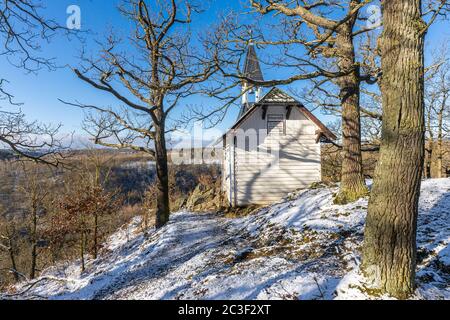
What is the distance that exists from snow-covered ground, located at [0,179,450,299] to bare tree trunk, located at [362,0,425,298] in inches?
13.8

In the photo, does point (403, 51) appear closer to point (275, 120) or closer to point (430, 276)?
point (430, 276)

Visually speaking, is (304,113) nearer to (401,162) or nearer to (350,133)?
(350,133)

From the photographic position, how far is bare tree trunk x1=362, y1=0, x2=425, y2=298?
2932mm

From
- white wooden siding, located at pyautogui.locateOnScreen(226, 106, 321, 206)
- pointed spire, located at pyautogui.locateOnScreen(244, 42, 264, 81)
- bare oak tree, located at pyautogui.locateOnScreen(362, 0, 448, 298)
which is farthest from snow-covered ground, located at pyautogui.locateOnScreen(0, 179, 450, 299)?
pointed spire, located at pyautogui.locateOnScreen(244, 42, 264, 81)

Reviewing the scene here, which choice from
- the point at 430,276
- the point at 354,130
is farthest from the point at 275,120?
the point at 430,276

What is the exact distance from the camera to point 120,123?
438 inches

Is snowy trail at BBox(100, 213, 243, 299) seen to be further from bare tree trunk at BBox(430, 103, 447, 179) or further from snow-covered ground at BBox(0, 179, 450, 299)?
bare tree trunk at BBox(430, 103, 447, 179)

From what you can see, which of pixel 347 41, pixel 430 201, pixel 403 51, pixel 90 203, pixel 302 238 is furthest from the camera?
pixel 90 203

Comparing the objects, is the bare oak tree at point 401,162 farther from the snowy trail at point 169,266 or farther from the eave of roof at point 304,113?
the eave of roof at point 304,113

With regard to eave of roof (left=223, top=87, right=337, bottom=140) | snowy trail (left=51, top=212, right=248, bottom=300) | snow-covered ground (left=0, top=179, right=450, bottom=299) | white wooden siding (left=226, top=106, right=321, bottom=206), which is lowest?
snowy trail (left=51, top=212, right=248, bottom=300)

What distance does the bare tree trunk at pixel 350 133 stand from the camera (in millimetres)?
6719

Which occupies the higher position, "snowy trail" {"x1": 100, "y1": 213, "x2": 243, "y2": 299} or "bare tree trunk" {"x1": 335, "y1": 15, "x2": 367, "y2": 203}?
"bare tree trunk" {"x1": 335, "y1": 15, "x2": 367, "y2": 203}
